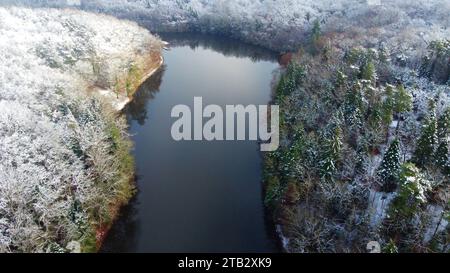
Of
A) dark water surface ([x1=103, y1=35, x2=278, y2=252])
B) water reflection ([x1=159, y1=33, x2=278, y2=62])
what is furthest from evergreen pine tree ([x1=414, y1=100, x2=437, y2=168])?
water reflection ([x1=159, y1=33, x2=278, y2=62])

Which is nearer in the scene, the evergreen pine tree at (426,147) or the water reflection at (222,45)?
the evergreen pine tree at (426,147)

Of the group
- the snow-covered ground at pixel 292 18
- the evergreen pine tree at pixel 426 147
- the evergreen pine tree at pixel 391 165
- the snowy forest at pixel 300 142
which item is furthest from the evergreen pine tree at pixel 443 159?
the snow-covered ground at pixel 292 18

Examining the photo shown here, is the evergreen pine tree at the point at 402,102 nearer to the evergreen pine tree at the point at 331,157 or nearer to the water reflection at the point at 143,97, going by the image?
the evergreen pine tree at the point at 331,157

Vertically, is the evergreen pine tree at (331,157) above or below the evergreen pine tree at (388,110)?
below

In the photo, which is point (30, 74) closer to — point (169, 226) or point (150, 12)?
point (169, 226)

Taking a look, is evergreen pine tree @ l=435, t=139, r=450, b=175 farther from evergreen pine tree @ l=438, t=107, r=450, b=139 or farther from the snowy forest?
evergreen pine tree @ l=438, t=107, r=450, b=139

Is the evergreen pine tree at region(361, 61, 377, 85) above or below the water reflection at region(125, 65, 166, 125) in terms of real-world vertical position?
above
